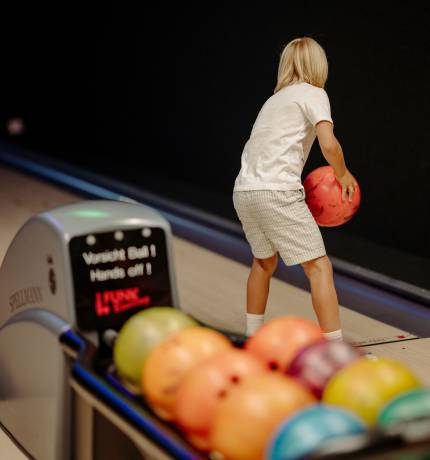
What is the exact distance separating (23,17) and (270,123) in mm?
6389

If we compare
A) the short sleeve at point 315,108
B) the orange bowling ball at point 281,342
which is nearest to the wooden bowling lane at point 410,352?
the short sleeve at point 315,108

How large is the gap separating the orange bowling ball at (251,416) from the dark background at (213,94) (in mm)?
2725

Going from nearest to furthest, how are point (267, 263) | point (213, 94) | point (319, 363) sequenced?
point (319, 363), point (267, 263), point (213, 94)

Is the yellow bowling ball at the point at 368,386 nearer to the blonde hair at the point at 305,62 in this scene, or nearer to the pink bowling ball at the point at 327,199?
the pink bowling ball at the point at 327,199

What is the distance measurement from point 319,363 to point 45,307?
917 millimetres

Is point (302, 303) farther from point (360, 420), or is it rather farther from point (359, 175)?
point (360, 420)

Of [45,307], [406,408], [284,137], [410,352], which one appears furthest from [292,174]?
[406,408]

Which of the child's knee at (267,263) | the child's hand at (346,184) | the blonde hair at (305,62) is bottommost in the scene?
the child's knee at (267,263)

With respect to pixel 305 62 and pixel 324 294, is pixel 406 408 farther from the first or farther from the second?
pixel 305 62

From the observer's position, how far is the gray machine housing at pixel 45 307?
7.45 ft

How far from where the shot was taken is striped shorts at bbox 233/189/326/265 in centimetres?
312

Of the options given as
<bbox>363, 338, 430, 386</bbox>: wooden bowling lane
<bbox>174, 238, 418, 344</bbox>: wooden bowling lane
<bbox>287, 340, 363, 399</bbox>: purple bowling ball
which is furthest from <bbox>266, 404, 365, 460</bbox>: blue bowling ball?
<bbox>174, 238, 418, 344</bbox>: wooden bowling lane

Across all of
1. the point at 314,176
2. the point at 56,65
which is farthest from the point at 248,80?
the point at 56,65

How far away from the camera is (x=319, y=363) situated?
1.75 meters
